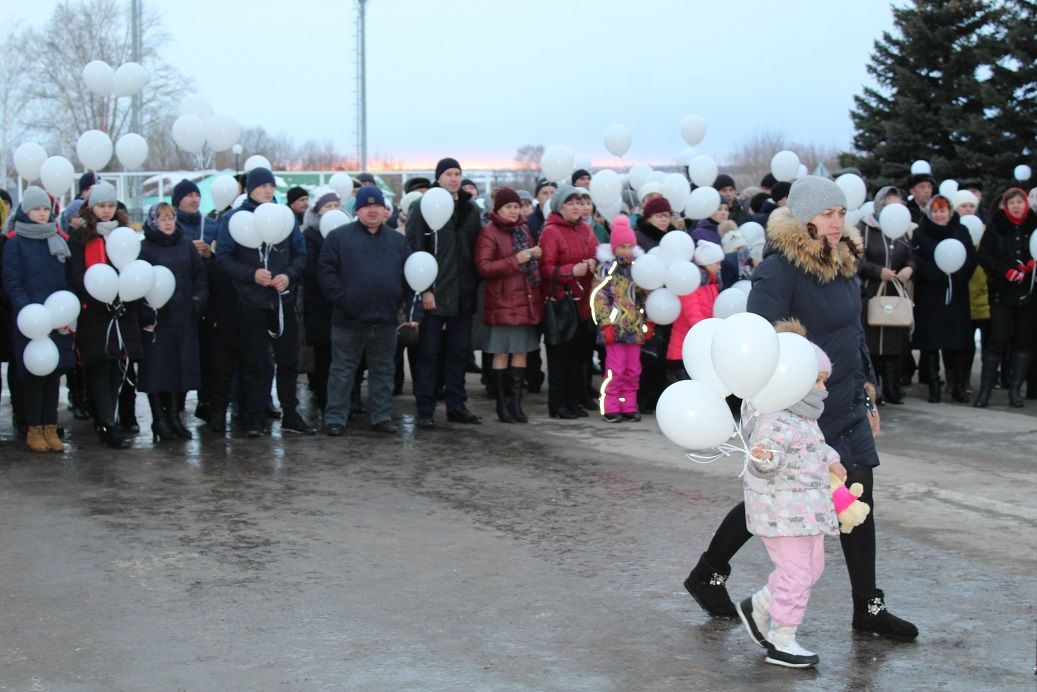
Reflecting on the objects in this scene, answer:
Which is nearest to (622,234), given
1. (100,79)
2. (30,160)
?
(30,160)

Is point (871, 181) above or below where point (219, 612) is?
above

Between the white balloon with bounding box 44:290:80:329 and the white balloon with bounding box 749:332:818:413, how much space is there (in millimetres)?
6337

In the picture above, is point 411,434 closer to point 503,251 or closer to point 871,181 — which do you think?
point 503,251

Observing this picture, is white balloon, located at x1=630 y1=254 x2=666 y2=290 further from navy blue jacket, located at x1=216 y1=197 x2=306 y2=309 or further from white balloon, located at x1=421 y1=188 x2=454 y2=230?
navy blue jacket, located at x1=216 y1=197 x2=306 y2=309

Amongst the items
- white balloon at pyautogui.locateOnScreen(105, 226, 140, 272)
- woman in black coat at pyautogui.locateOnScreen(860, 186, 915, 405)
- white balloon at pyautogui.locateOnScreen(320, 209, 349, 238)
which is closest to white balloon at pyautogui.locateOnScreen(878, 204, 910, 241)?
woman in black coat at pyautogui.locateOnScreen(860, 186, 915, 405)

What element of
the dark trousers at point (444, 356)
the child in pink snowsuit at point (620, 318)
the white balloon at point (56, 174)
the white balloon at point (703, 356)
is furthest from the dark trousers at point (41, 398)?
the white balloon at point (703, 356)

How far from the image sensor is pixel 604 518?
25.4ft

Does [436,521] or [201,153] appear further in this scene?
[201,153]

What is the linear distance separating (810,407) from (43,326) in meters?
6.42

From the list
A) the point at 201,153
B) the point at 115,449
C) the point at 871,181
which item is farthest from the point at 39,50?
the point at 115,449

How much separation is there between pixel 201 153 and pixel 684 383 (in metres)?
8.84

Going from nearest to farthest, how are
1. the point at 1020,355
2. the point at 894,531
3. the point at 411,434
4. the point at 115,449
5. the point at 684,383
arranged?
the point at 684,383, the point at 894,531, the point at 115,449, the point at 411,434, the point at 1020,355

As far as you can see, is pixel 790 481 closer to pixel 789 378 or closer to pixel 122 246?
pixel 789 378

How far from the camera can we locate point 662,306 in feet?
36.7
